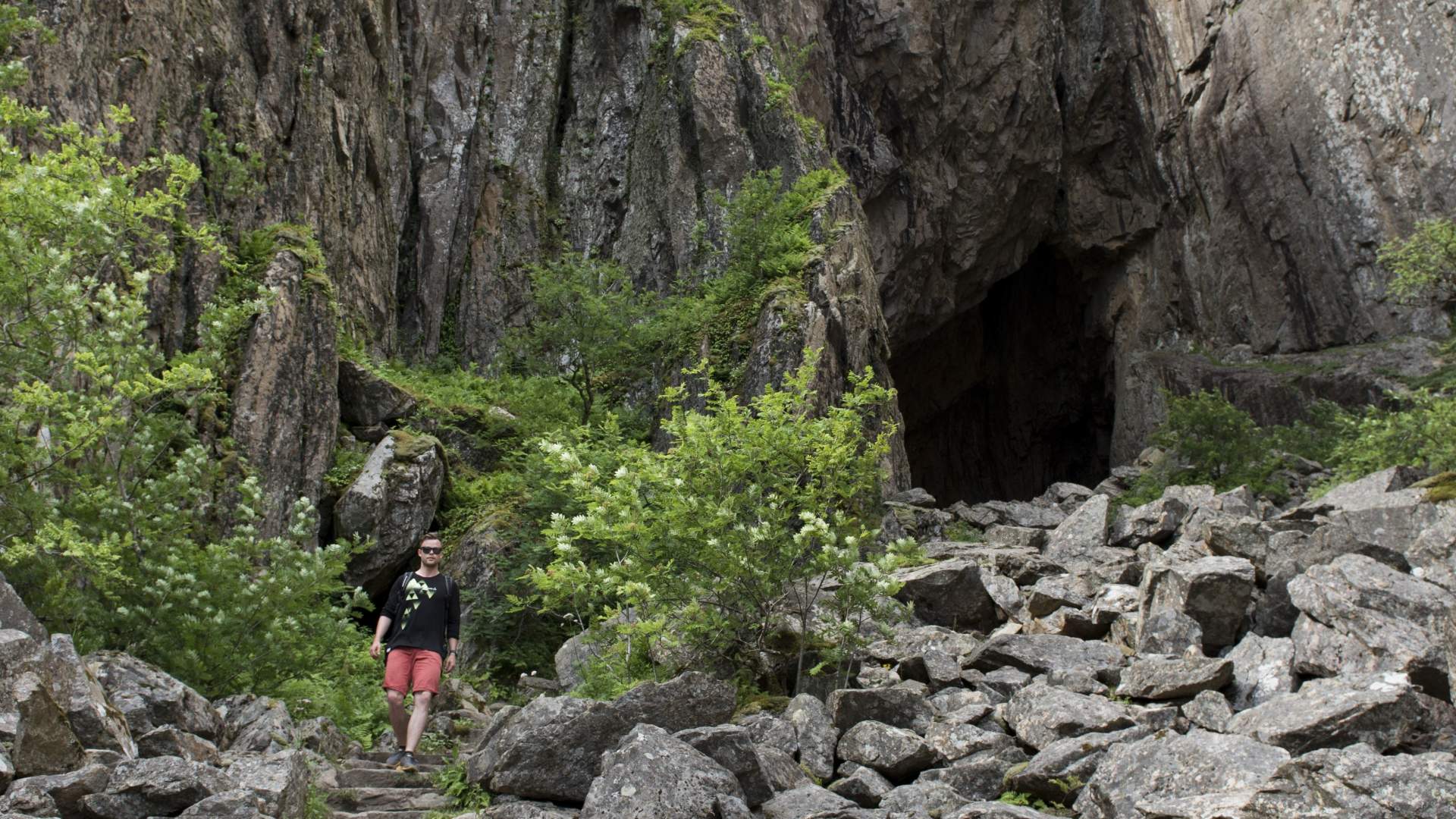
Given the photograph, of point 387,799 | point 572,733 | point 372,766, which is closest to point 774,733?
point 572,733

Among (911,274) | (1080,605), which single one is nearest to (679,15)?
(911,274)

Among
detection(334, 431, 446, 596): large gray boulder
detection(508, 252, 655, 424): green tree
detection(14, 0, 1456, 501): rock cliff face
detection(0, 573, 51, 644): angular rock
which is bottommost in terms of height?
detection(0, 573, 51, 644): angular rock

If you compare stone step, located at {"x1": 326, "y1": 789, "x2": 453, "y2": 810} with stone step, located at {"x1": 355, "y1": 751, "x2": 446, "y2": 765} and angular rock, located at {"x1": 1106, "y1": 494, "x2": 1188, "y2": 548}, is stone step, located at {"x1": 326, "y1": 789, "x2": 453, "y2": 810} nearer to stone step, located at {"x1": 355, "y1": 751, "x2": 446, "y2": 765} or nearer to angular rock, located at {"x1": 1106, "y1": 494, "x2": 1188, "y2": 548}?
stone step, located at {"x1": 355, "y1": 751, "x2": 446, "y2": 765}

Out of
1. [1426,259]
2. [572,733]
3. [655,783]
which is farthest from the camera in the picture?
[1426,259]

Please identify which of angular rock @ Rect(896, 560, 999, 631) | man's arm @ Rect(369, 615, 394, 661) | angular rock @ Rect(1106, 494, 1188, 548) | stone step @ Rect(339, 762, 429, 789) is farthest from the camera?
angular rock @ Rect(1106, 494, 1188, 548)

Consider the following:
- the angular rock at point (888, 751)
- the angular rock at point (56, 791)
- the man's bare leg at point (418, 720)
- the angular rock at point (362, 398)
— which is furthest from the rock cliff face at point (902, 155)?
the angular rock at point (56, 791)

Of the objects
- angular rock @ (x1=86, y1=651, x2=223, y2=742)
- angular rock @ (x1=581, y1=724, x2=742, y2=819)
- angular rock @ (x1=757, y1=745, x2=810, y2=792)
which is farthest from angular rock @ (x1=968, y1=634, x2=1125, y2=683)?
angular rock @ (x1=86, y1=651, x2=223, y2=742)

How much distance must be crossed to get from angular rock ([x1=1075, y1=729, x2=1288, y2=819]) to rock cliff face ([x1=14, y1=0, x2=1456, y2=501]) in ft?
36.0

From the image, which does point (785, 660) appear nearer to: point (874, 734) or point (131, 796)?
point (874, 734)

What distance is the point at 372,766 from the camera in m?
7.22

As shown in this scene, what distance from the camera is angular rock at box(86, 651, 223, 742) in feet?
20.4

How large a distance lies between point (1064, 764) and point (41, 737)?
17.6 ft

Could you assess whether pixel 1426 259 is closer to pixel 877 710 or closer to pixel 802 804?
pixel 877 710

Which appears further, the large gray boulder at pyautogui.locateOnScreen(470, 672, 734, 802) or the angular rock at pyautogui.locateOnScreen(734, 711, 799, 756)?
the angular rock at pyautogui.locateOnScreen(734, 711, 799, 756)
